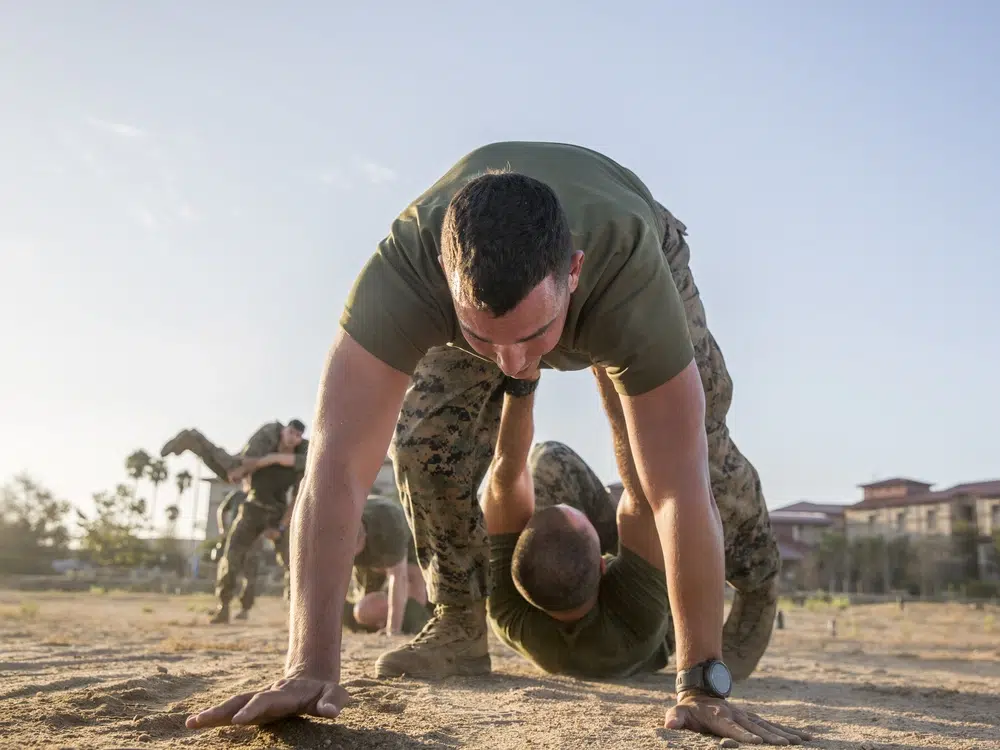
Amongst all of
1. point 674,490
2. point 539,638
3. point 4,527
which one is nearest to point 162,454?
point 539,638

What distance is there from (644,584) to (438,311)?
71.3 inches

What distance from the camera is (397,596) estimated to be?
24.7 ft

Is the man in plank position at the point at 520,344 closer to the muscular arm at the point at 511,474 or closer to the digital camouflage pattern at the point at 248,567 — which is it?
the muscular arm at the point at 511,474

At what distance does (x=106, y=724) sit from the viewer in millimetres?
2369

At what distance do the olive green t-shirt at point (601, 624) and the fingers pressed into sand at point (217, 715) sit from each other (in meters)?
2.08

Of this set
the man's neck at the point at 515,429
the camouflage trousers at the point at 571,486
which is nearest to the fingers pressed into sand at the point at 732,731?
the man's neck at the point at 515,429

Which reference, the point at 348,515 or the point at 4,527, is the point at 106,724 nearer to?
the point at 348,515

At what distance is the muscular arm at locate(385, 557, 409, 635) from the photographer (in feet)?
24.3

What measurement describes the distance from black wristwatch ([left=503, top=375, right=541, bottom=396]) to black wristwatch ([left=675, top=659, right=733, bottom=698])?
1519 millimetres

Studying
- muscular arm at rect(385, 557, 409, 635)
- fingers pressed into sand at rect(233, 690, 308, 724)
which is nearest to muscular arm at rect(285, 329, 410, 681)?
fingers pressed into sand at rect(233, 690, 308, 724)

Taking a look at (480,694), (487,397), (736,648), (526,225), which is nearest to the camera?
(526,225)

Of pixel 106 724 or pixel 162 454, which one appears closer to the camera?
pixel 106 724

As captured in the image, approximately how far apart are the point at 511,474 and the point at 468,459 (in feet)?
1.65

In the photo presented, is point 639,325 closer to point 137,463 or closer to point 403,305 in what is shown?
point 403,305
